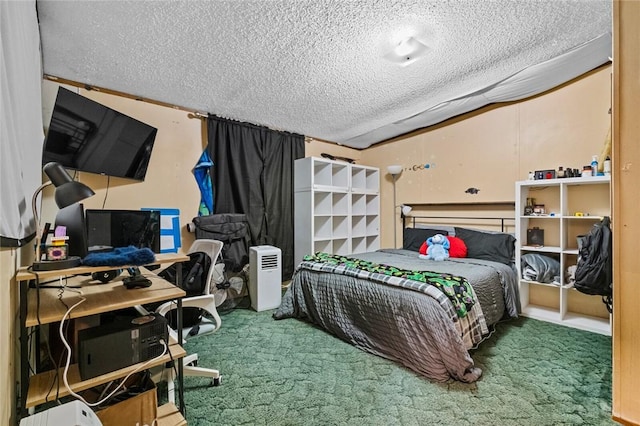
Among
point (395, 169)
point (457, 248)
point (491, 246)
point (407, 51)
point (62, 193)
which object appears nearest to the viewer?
point (62, 193)

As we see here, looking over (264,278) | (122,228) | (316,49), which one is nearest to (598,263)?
(316,49)

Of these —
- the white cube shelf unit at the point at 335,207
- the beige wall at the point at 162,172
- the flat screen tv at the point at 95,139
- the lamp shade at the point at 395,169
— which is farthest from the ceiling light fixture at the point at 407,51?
the flat screen tv at the point at 95,139

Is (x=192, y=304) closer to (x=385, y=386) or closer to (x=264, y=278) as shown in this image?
(x=385, y=386)

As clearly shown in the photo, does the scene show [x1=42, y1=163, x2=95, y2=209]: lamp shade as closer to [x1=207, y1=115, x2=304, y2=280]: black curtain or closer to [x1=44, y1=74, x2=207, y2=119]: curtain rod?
[x1=44, y1=74, x2=207, y2=119]: curtain rod

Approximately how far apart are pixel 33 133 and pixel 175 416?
171 cm

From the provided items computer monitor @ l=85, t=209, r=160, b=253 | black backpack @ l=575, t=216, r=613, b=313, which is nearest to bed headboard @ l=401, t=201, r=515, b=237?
black backpack @ l=575, t=216, r=613, b=313

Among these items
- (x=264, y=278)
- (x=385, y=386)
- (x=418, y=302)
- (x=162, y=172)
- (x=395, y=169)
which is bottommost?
(x=385, y=386)

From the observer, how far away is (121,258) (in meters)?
1.34

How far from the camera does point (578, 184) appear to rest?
115 inches

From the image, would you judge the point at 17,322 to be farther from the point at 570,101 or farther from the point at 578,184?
the point at 570,101

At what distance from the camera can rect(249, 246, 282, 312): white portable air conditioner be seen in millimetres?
3359

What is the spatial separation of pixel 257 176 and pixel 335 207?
4.47ft

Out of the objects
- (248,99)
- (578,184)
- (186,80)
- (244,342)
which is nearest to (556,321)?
(578,184)

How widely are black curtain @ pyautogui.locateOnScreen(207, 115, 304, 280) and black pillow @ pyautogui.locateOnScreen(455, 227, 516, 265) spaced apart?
2.33 m
